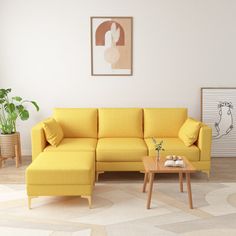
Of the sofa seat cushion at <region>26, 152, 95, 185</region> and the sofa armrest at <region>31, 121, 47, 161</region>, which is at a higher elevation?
the sofa armrest at <region>31, 121, 47, 161</region>

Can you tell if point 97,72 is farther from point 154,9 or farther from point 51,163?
point 51,163

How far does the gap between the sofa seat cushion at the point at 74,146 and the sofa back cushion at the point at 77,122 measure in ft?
0.69

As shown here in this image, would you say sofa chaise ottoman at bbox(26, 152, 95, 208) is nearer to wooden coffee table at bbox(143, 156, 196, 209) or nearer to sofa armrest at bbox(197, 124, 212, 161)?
wooden coffee table at bbox(143, 156, 196, 209)

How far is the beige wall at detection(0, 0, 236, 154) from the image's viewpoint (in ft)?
15.9

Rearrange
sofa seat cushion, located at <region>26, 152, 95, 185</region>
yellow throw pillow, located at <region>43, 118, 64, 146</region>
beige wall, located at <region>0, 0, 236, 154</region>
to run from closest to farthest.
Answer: sofa seat cushion, located at <region>26, 152, 95, 185</region>, yellow throw pillow, located at <region>43, 118, 64, 146</region>, beige wall, located at <region>0, 0, 236, 154</region>

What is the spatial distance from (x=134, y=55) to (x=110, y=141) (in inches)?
58.7

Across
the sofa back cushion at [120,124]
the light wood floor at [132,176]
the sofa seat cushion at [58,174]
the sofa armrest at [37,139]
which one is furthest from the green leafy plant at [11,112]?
the sofa seat cushion at [58,174]

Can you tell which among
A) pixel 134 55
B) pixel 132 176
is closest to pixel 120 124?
pixel 132 176

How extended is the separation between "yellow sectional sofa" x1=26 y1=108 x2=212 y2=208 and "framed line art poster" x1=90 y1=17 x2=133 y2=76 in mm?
697

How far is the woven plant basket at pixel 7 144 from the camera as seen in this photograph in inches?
180

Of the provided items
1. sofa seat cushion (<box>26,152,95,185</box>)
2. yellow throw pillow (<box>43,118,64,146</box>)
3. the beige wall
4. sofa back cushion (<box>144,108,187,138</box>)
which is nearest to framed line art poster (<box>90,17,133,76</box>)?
the beige wall

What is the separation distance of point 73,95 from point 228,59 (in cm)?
253

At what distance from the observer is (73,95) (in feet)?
16.6

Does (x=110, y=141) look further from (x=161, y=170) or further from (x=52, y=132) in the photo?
(x=161, y=170)
